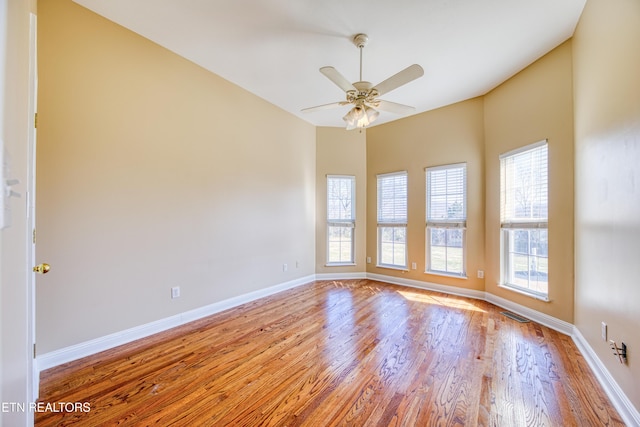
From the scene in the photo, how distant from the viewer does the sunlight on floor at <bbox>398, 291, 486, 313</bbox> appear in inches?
142

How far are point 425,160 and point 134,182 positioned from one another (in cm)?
410

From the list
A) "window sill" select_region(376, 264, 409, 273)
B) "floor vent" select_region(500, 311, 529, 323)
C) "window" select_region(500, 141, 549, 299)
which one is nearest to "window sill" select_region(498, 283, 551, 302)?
"window" select_region(500, 141, 549, 299)

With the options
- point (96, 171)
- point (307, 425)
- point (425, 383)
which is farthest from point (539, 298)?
point (96, 171)

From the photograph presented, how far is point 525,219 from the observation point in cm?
326

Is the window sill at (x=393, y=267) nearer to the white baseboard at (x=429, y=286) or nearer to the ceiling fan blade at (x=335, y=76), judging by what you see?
the white baseboard at (x=429, y=286)

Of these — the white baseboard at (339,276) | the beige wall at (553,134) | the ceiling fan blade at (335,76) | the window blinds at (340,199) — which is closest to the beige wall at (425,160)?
the white baseboard at (339,276)

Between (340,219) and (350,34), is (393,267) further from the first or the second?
(350,34)

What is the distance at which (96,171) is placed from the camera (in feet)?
7.79

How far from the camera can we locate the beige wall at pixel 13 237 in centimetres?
76

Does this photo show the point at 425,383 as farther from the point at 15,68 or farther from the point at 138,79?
the point at 138,79

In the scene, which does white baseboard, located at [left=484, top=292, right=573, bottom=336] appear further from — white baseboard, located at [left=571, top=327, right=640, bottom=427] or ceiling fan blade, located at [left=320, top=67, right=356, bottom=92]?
ceiling fan blade, located at [left=320, top=67, right=356, bottom=92]

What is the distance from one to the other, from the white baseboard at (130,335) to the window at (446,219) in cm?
291

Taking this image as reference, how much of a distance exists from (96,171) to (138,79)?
102 cm

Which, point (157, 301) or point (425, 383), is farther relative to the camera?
point (157, 301)
